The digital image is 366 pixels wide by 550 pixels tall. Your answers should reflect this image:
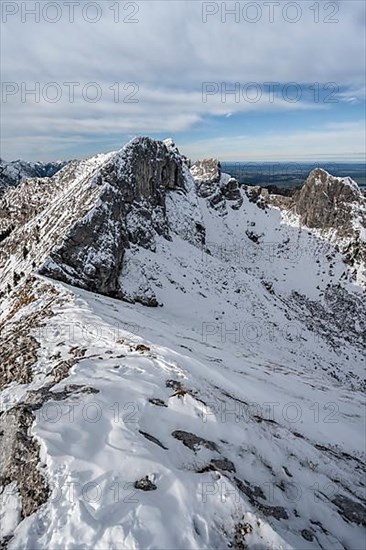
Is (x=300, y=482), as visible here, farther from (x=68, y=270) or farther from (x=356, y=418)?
(x=68, y=270)

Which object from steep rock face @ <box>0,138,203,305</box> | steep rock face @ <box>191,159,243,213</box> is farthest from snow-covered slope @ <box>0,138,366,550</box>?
steep rock face @ <box>191,159,243,213</box>

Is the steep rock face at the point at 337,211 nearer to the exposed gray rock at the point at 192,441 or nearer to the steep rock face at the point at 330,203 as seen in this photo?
the steep rock face at the point at 330,203

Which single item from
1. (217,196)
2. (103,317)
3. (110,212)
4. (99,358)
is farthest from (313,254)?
(99,358)

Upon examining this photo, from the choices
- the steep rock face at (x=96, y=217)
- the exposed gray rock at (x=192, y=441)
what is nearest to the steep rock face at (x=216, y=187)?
the steep rock face at (x=96, y=217)

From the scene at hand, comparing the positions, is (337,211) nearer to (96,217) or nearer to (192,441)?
(96,217)

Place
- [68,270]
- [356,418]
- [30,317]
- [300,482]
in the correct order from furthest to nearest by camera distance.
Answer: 1. [68,270]
2. [30,317]
3. [356,418]
4. [300,482]

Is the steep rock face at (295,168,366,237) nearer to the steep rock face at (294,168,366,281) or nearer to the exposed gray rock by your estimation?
the steep rock face at (294,168,366,281)

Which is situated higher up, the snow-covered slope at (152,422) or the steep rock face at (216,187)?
the steep rock face at (216,187)

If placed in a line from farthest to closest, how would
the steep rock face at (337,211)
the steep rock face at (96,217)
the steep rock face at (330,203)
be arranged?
the steep rock face at (330,203)
the steep rock face at (337,211)
the steep rock face at (96,217)

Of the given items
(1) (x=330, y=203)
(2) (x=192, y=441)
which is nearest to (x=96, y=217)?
(2) (x=192, y=441)

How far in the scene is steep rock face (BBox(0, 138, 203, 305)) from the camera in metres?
29.9

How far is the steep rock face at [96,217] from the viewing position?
98.1 feet

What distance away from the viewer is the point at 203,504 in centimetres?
699

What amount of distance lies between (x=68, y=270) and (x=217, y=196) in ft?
160
